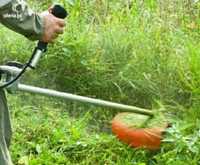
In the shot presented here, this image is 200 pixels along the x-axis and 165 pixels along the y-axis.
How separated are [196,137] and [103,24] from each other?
1.52 m

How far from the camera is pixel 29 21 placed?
270 cm

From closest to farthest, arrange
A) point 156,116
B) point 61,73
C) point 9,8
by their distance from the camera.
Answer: point 9,8 → point 156,116 → point 61,73

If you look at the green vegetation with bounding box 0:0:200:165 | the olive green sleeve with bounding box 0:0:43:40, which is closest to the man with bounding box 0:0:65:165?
the olive green sleeve with bounding box 0:0:43:40

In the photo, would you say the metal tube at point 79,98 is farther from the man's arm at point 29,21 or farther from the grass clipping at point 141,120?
the man's arm at point 29,21

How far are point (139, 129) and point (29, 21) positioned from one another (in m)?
1.39

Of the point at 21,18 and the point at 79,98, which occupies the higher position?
the point at 21,18

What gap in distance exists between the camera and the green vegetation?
12.8ft

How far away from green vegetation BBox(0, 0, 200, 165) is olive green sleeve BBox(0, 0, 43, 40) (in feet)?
4.09

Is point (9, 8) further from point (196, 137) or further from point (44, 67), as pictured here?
point (44, 67)

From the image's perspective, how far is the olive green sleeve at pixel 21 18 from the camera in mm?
2603

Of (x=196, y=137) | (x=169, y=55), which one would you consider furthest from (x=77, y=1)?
(x=196, y=137)

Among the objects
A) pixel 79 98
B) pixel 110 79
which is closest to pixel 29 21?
pixel 79 98

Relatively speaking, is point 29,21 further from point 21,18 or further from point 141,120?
point 141,120

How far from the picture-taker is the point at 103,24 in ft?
16.0
